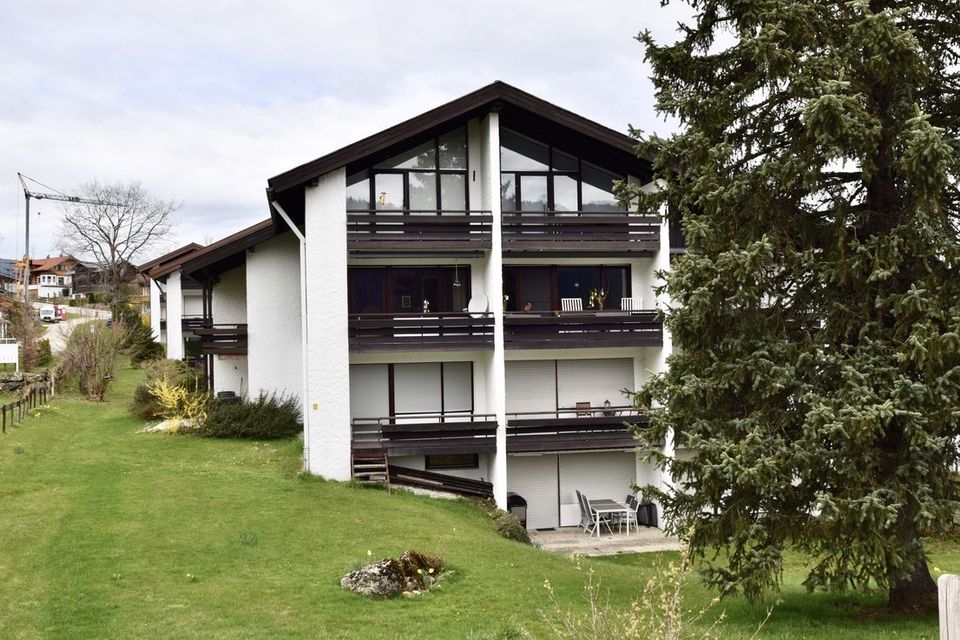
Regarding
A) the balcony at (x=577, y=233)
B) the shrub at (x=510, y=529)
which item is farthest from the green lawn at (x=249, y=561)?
the balcony at (x=577, y=233)

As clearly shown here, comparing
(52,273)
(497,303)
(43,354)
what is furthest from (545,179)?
(52,273)

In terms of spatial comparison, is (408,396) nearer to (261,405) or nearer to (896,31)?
(261,405)

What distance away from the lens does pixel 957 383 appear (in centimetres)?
978

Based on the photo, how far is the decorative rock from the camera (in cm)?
1189

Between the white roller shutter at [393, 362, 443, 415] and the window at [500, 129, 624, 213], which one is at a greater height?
the window at [500, 129, 624, 213]

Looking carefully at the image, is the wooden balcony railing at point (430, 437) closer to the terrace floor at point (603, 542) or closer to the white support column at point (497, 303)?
the white support column at point (497, 303)

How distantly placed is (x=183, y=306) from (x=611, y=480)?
1108 inches

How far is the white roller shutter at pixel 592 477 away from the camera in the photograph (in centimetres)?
2398

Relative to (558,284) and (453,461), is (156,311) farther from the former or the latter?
(558,284)

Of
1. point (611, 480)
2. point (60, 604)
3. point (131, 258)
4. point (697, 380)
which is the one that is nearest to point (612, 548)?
point (611, 480)

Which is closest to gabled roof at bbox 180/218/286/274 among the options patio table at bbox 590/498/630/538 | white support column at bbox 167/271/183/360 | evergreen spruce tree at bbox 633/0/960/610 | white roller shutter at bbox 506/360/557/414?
white roller shutter at bbox 506/360/557/414

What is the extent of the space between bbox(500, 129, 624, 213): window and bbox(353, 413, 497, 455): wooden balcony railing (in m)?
6.39

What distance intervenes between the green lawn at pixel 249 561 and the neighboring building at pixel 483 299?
2671mm

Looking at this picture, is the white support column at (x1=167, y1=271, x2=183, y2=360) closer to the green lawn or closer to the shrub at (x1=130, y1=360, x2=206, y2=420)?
the shrub at (x1=130, y1=360, x2=206, y2=420)
